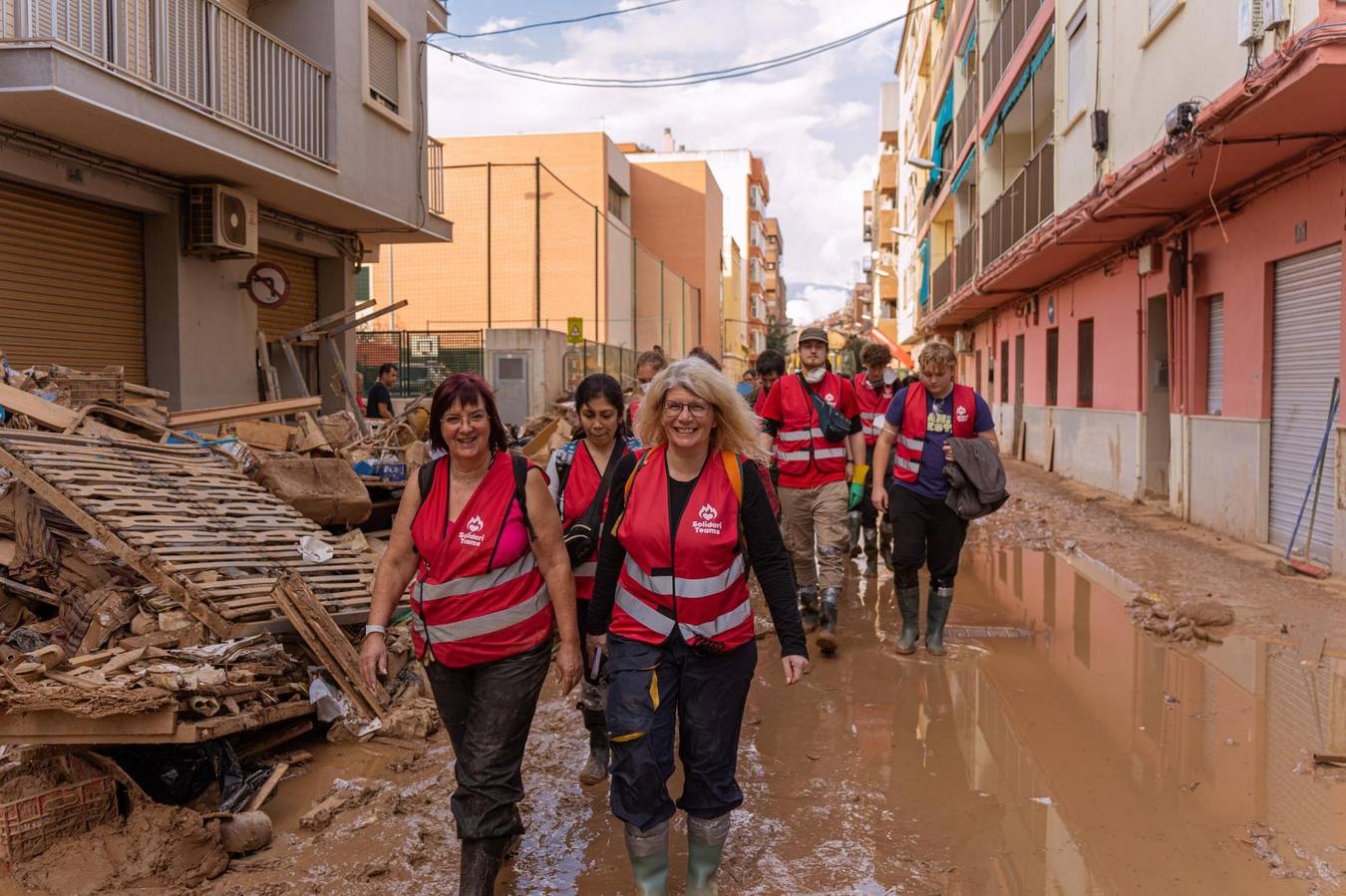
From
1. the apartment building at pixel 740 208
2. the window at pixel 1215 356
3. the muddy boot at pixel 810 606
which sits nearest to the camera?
the muddy boot at pixel 810 606

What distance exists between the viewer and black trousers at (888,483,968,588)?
21.0 feet

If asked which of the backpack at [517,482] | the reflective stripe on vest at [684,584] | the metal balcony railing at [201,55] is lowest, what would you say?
the reflective stripe on vest at [684,584]

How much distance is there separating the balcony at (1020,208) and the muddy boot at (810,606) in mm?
11446

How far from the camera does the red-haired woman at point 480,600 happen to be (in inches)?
136

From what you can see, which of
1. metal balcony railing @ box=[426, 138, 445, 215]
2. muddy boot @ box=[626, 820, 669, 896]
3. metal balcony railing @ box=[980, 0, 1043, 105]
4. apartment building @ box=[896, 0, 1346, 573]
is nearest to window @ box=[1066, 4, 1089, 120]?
apartment building @ box=[896, 0, 1346, 573]

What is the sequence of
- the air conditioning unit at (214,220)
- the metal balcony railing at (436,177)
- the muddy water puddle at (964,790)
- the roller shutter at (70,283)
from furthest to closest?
the metal balcony railing at (436,177) < the air conditioning unit at (214,220) < the roller shutter at (70,283) < the muddy water puddle at (964,790)

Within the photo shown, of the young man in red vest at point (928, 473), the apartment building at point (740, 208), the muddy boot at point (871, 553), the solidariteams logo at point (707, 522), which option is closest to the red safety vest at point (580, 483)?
the solidariteams logo at point (707, 522)

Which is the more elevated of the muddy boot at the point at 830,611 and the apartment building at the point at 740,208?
the apartment building at the point at 740,208

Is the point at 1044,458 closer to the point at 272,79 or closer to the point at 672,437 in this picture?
the point at 272,79

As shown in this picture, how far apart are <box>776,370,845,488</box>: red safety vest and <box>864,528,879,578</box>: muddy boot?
8.80 ft

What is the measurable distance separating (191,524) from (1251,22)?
8.59 metres

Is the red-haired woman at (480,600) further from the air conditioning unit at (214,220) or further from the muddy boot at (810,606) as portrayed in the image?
the air conditioning unit at (214,220)

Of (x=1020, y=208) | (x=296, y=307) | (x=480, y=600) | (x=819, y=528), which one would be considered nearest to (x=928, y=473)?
(x=819, y=528)

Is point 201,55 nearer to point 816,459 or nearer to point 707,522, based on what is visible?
point 816,459
